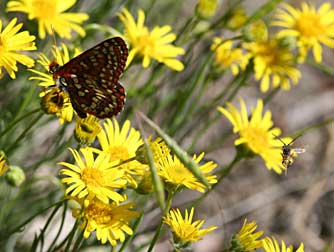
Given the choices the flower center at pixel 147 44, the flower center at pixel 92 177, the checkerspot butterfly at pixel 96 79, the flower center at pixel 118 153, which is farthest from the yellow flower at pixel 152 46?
the flower center at pixel 92 177

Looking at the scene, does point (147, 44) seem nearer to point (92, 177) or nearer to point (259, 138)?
point (259, 138)

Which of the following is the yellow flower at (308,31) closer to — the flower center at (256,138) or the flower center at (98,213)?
the flower center at (256,138)

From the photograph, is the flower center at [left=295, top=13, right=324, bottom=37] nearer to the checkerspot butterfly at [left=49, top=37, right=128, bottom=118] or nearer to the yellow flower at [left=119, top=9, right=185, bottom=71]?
the yellow flower at [left=119, top=9, right=185, bottom=71]

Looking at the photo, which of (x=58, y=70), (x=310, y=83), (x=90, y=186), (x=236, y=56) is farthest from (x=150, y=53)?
(x=310, y=83)

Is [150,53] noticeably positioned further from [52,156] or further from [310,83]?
[310,83]

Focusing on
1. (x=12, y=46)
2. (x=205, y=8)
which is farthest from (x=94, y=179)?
(x=205, y=8)
